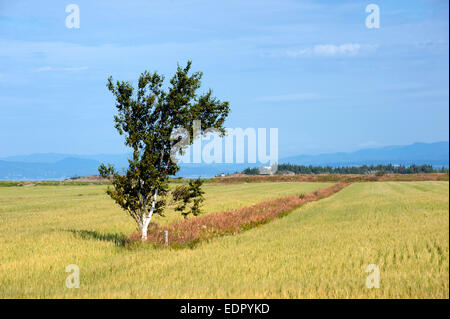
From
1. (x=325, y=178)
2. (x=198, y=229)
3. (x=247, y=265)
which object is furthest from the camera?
(x=325, y=178)

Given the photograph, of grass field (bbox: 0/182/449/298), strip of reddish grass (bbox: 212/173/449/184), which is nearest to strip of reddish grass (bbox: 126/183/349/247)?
grass field (bbox: 0/182/449/298)

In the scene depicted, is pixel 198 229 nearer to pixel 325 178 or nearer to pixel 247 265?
pixel 247 265

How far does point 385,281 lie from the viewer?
1026 cm

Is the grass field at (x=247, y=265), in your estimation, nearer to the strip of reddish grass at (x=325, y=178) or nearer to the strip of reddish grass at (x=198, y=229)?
the strip of reddish grass at (x=198, y=229)

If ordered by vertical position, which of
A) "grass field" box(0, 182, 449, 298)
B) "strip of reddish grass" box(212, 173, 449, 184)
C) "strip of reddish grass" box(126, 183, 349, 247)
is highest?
"grass field" box(0, 182, 449, 298)

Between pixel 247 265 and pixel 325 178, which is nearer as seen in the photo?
pixel 247 265

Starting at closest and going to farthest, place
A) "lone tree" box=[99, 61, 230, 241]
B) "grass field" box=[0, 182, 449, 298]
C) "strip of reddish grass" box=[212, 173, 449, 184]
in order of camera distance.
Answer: "grass field" box=[0, 182, 449, 298]
"lone tree" box=[99, 61, 230, 241]
"strip of reddish grass" box=[212, 173, 449, 184]

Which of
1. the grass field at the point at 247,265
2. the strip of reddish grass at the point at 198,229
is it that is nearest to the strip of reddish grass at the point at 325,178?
the strip of reddish grass at the point at 198,229

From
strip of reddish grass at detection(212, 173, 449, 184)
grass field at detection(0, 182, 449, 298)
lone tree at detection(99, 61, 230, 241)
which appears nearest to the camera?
grass field at detection(0, 182, 449, 298)

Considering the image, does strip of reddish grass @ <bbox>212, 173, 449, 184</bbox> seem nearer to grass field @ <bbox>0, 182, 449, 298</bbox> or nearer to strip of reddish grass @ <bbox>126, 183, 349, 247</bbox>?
strip of reddish grass @ <bbox>126, 183, 349, 247</bbox>

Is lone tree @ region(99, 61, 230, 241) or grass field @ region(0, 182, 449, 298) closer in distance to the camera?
grass field @ region(0, 182, 449, 298)

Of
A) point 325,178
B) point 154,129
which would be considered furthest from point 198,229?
point 325,178
